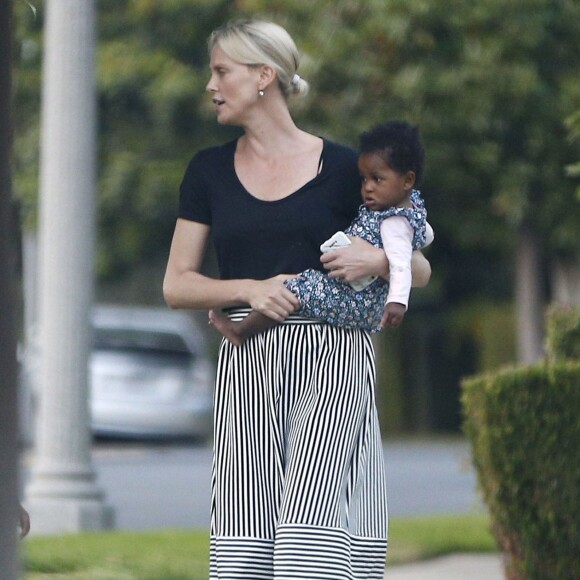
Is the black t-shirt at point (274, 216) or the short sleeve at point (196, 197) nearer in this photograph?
the black t-shirt at point (274, 216)

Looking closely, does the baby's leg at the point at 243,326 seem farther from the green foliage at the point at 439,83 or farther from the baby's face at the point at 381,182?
the green foliage at the point at 439,83

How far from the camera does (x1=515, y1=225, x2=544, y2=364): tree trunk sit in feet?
53.1

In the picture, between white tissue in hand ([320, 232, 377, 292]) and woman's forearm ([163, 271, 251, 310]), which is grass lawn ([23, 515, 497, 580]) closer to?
woman's forearm ([163, 271, 251, 310])

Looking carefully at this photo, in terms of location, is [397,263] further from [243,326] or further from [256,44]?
[256,44]

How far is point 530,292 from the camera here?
1694 centimetres

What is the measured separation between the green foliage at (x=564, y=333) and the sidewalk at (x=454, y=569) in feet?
3.69

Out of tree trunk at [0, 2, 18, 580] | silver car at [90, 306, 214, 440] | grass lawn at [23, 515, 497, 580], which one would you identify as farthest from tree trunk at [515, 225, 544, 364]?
tree trunk at [0, 2, 18, 580]

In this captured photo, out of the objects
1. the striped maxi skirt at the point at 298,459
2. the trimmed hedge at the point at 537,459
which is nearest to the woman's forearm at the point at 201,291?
the striped maxi skirt at the point at 298,459

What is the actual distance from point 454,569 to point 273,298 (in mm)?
3729

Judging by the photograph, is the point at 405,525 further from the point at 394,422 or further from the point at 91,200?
the point at 394,422

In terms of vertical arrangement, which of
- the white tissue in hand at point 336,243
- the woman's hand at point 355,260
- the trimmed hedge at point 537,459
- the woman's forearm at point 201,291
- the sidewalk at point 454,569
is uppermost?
the white tissue in hand at point 336,243

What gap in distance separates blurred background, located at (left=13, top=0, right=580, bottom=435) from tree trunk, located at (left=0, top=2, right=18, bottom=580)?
6558 mm

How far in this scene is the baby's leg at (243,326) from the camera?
405 centimetres

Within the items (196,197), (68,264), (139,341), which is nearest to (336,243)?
(196,197)
